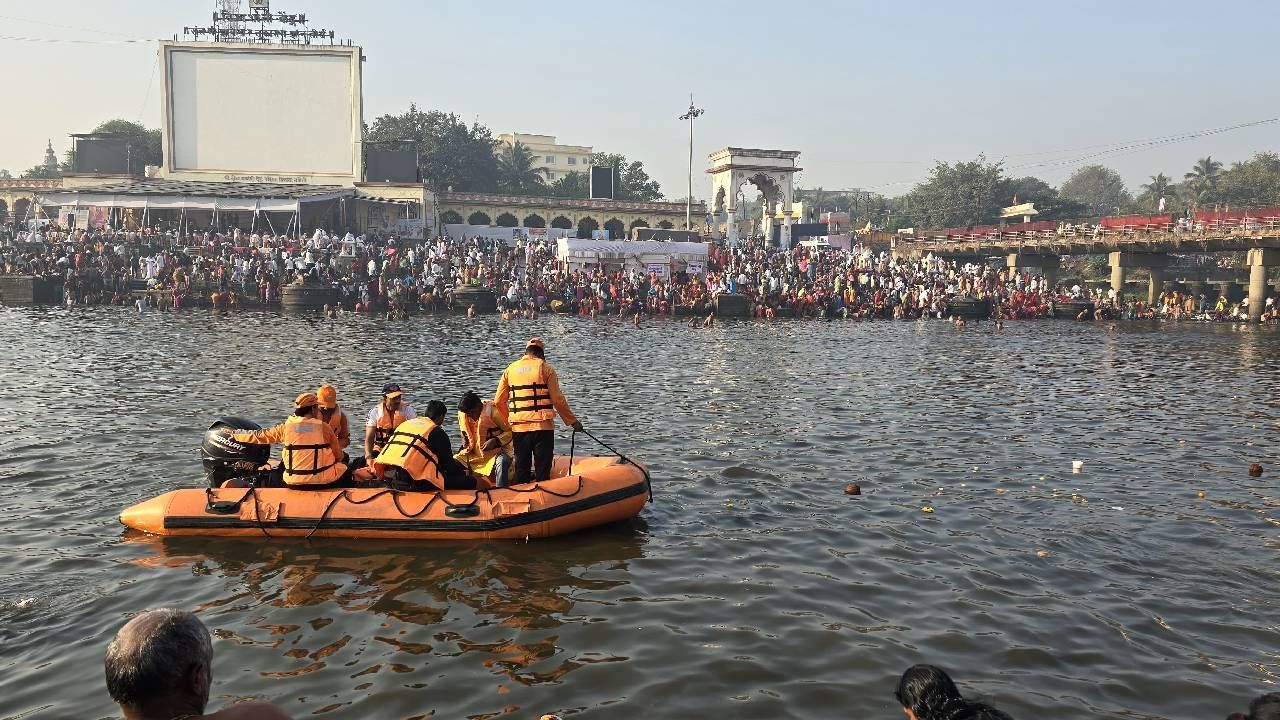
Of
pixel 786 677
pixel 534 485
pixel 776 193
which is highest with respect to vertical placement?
pixel 776 193

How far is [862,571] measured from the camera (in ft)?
28.8

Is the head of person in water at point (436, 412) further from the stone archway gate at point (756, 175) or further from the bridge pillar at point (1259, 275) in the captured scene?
the stone archway gate at point (756, 175)

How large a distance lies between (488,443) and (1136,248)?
4692 cm

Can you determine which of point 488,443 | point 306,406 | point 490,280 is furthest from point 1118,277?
point 306,406

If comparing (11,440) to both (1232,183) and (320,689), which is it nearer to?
(320,689)

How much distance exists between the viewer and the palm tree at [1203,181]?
78500mm

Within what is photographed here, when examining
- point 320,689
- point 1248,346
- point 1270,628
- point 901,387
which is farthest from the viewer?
point 1248,346

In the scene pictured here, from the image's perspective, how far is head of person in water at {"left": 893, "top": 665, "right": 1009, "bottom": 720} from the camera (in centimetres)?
395

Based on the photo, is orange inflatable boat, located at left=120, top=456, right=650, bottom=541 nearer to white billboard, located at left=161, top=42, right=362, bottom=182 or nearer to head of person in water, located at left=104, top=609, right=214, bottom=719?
head of person in water, located at left=104, top=609, right=214, bottom=719

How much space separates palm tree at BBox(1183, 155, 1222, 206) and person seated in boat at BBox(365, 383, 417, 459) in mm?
83009

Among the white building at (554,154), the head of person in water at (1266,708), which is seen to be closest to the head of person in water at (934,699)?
the head of person in water at (1266,708)

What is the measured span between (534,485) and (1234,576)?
6626 millimetres

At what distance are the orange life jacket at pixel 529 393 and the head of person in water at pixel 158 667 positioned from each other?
23.2ft

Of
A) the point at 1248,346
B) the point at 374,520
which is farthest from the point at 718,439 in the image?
the point at 1248,346
